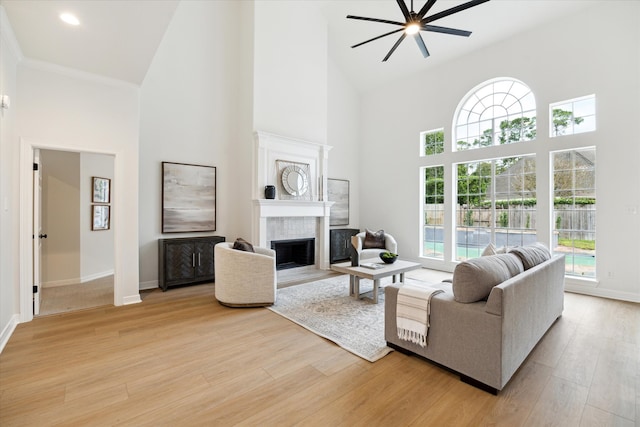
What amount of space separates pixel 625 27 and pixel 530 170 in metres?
2.23

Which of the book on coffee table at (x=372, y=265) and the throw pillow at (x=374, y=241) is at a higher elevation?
the throw pillow at (x=374, y=241)

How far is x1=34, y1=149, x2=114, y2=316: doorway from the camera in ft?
16.0

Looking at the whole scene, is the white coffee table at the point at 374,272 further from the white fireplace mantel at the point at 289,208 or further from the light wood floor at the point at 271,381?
the white fireplace mantel at the point at 289,208

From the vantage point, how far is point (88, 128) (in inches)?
144

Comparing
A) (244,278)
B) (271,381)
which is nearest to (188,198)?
(244,278)

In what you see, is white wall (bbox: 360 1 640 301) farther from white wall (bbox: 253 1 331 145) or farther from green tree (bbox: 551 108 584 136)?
white wall (bbox: 253 1 331 145)

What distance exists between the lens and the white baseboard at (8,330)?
2.78 meters

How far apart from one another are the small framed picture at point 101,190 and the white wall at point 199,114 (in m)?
1.36

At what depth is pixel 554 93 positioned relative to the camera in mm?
4832

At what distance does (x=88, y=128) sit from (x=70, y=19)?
1.46 metres

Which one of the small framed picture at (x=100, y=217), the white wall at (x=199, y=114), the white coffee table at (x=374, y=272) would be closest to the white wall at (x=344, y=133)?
the white wall at (x=199, y=114)

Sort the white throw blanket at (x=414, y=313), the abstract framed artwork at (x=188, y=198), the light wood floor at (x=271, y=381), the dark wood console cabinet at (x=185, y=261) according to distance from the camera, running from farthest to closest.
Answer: the abstract framed artwork at (x=188, y=198) → the dark wood console cabinet at (x=185, y=261) → the white throw blanket at (x=414, y=313) → the light wood floor at (x=271, y=381)

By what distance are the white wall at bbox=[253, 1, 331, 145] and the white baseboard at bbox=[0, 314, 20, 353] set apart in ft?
13.6

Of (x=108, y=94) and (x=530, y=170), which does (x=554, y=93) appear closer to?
(x=530, y=170)
